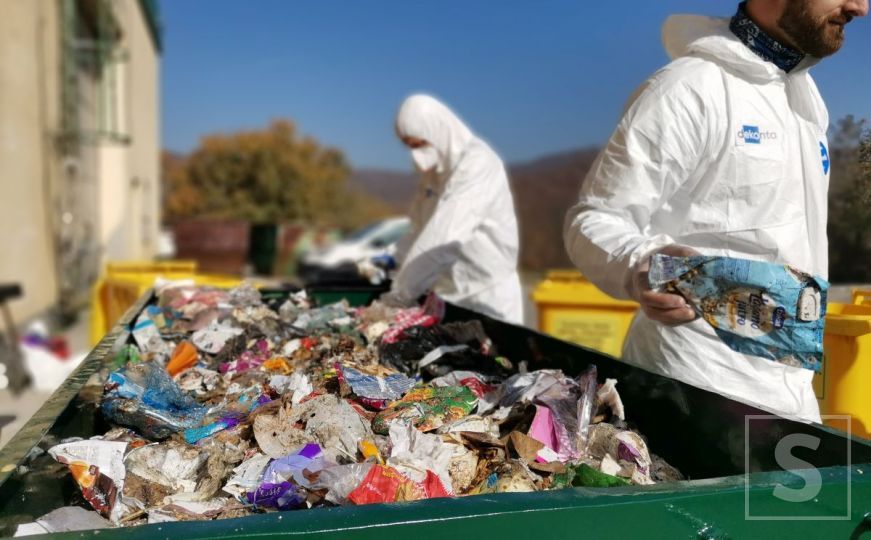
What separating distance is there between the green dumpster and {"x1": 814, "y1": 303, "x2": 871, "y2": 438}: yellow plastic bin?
1.19 meters

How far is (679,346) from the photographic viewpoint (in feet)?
7.47

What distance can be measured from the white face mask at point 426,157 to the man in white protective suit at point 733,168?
215 centimetres

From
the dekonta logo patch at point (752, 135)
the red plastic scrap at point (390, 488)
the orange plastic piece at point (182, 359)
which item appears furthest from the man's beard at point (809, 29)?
the orange plastic piece at point (182, 359)

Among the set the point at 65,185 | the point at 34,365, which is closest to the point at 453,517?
the point at 34,365

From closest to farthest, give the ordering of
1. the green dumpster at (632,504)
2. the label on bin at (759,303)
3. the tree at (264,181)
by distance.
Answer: the green dumpster at (632,504) → the label on bin at (759,303) → the tree at (264,181)

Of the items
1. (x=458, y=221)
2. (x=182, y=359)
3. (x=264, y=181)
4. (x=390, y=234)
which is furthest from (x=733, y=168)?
(x=264, y=181)

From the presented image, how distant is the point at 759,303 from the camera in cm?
168

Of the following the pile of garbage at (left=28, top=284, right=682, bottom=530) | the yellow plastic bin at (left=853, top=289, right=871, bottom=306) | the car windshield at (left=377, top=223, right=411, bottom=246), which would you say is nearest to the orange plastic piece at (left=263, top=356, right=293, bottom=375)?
the pile of garbage at (left=28, top=284, right=682, bottom=530)

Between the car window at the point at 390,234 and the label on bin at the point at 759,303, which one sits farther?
the car window at the point at 390,234

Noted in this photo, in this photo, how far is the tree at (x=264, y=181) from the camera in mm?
33500

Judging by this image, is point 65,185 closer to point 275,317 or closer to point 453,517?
point 275,317

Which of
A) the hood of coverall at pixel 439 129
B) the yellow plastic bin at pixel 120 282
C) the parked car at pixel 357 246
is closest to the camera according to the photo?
the hood of coverall at pixel 439 129

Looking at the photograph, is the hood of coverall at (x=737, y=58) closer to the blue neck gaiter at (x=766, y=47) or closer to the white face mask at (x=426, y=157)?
the blue neck gaiter at (x=766, y=47)

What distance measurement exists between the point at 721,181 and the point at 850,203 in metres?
0.89
